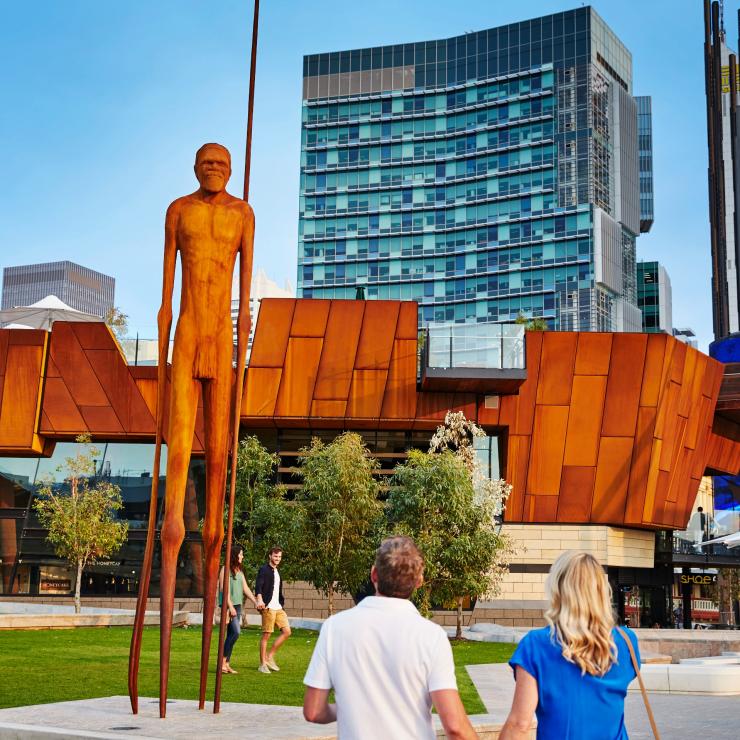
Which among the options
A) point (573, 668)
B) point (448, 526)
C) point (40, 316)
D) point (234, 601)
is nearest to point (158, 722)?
point (573, 668)

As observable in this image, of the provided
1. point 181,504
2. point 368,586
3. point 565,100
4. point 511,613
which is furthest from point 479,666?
point 565,100

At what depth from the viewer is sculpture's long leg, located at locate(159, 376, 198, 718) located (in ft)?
28.8

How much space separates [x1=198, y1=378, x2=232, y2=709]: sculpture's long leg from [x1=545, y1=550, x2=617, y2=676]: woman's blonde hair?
18.5 ft

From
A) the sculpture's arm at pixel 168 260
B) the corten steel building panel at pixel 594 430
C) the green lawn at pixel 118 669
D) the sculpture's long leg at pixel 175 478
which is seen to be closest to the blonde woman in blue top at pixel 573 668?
the sculpture's long leg at pixel 175 478

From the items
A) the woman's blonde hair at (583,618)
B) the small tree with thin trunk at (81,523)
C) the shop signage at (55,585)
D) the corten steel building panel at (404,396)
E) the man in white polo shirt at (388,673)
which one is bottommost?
the shop signage at (55,585)

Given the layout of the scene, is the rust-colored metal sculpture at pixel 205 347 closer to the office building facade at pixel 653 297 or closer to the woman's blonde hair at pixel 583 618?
the woman's blonde hair at pixel 583 618

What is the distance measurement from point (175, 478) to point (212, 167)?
276 centimetres

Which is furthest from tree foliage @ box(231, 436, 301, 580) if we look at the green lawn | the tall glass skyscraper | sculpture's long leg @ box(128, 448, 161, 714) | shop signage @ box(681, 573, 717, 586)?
the tall glass skyscraper

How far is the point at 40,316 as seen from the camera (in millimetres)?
38344

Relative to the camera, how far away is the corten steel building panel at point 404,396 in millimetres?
33844

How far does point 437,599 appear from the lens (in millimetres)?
27797

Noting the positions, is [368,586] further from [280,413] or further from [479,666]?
[479,666]

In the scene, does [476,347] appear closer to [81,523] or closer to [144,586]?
[81,523]

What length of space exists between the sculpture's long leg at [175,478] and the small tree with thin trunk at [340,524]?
19693mm
